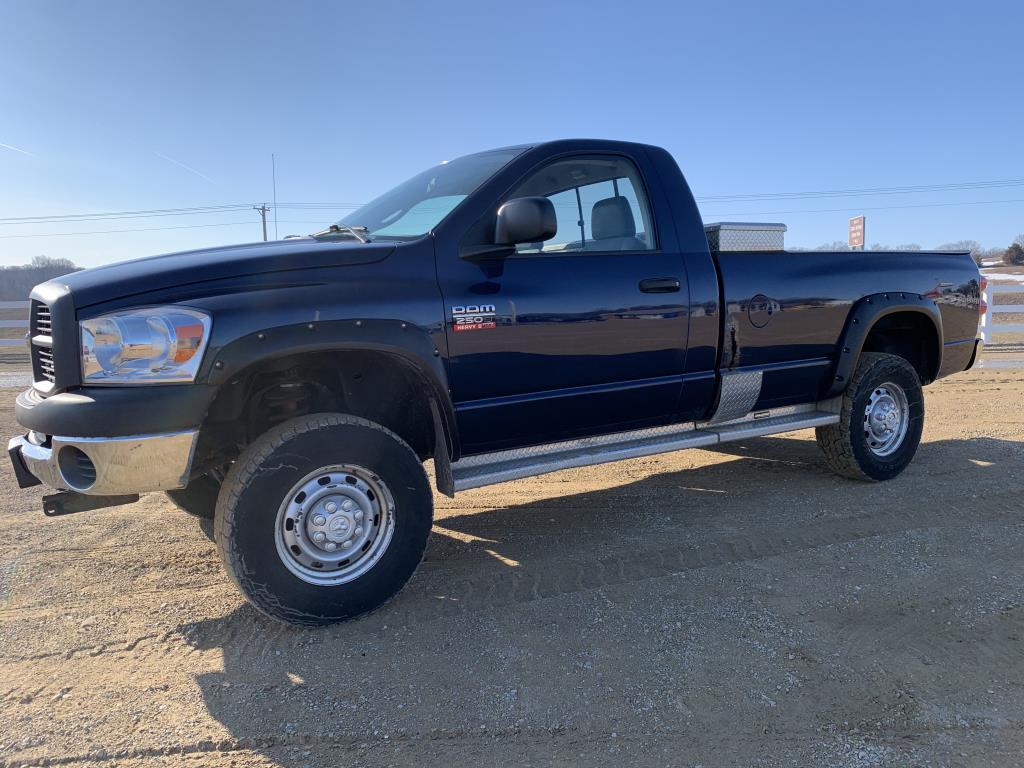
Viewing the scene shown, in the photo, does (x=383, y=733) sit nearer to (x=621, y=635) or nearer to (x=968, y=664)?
(x=621, y=635)

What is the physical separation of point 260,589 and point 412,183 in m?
2.54

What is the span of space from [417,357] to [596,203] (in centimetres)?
158

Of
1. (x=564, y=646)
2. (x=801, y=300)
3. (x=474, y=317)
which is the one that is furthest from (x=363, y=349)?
(x=801, y=300)

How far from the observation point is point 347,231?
3.81m

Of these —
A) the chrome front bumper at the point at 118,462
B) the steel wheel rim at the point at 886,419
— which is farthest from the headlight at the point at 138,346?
the steel wheel rim at the point at 886,419

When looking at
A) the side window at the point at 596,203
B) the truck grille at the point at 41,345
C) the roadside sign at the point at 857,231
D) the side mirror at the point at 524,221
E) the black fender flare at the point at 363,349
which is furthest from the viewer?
the roadside sign at the point at 857,231

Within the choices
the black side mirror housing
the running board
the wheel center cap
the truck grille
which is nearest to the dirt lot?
the wheel center cap

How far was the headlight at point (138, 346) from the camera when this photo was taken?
8.98ft

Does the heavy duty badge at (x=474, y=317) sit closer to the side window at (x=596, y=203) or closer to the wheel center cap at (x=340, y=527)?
the side window at (x=596, y=203)

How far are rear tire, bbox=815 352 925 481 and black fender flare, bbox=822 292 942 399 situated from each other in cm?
13

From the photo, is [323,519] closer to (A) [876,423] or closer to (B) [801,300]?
(B) [801,300]

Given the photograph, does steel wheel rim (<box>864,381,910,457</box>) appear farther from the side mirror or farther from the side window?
the side mirror

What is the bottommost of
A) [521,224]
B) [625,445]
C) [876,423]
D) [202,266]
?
[876,423]

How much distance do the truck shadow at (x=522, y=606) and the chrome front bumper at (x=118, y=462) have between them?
0.77 m
